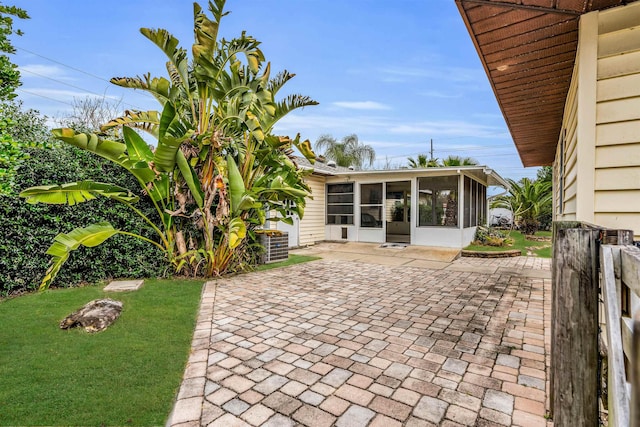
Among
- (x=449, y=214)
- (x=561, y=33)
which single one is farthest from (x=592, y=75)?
(x=449, y=214)

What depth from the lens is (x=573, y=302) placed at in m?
1.68

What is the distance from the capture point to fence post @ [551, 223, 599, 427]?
1631mm

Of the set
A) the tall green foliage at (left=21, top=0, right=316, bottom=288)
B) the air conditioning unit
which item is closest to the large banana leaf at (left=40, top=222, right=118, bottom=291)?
the tall green foliage at (left=21, top=0, right=316, bottom=288)

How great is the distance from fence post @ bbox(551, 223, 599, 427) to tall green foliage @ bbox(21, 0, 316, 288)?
4317mm

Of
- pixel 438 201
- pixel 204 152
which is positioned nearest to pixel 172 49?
pixel 204 152

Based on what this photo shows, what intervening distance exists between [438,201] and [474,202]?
2245 millimetres

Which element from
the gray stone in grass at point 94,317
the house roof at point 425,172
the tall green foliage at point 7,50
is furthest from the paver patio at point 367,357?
the house roof at point 425,172

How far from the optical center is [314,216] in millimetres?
12102

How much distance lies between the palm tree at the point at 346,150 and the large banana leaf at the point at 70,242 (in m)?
18.9

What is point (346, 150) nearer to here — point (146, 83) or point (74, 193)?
point (146, 83)

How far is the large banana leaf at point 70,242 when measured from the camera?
439cm

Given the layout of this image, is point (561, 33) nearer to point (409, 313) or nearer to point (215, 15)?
point (409, 313)

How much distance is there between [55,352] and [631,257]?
13.6 feet

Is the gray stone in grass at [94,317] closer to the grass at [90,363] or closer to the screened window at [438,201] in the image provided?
the grass at [90,363]
